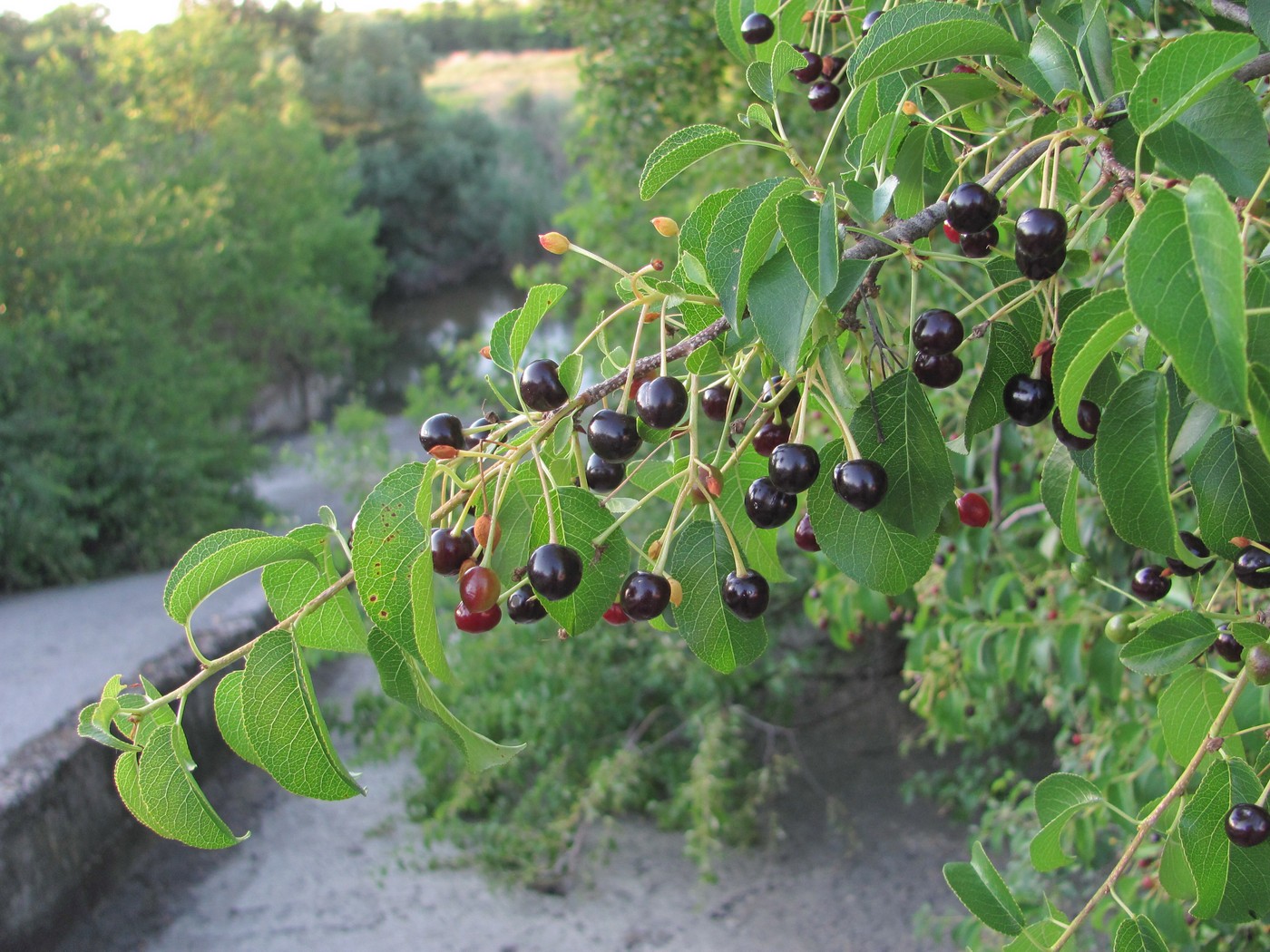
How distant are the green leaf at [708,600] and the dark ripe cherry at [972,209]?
242mm

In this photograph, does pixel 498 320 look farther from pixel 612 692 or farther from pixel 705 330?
pixel 612 692


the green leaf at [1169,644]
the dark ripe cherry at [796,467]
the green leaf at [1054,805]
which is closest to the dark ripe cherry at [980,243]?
the dark ripe cherry at [796,467]

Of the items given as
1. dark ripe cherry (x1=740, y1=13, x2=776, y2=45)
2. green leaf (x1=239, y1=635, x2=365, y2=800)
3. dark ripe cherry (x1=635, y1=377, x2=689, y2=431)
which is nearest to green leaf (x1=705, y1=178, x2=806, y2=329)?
dark ripe cherry (x1=635, y1=377, x2=689, y2=431)

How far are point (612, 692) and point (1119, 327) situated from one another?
3516mm

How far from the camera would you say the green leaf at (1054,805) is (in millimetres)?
773

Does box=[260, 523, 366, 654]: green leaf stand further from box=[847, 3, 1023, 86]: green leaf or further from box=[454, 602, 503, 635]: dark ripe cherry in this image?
box=[847, 3, 1023, 86]: green leaf

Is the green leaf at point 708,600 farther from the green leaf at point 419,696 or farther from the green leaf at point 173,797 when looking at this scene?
the green leaf at point 173,797

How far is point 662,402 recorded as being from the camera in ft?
1.88

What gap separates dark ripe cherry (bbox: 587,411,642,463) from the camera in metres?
0.60

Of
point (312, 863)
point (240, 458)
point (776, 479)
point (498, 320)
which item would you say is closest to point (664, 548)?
point (776, 479)

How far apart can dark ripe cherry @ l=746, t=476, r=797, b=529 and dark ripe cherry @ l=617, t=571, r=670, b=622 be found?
3.1 inches

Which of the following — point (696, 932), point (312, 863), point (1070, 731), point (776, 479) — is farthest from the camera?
point (312, 863)

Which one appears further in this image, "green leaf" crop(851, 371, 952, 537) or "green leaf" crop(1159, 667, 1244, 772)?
"green leaf" crop(1159, 667, 1244, 772)

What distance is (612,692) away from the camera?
12.5 ft
